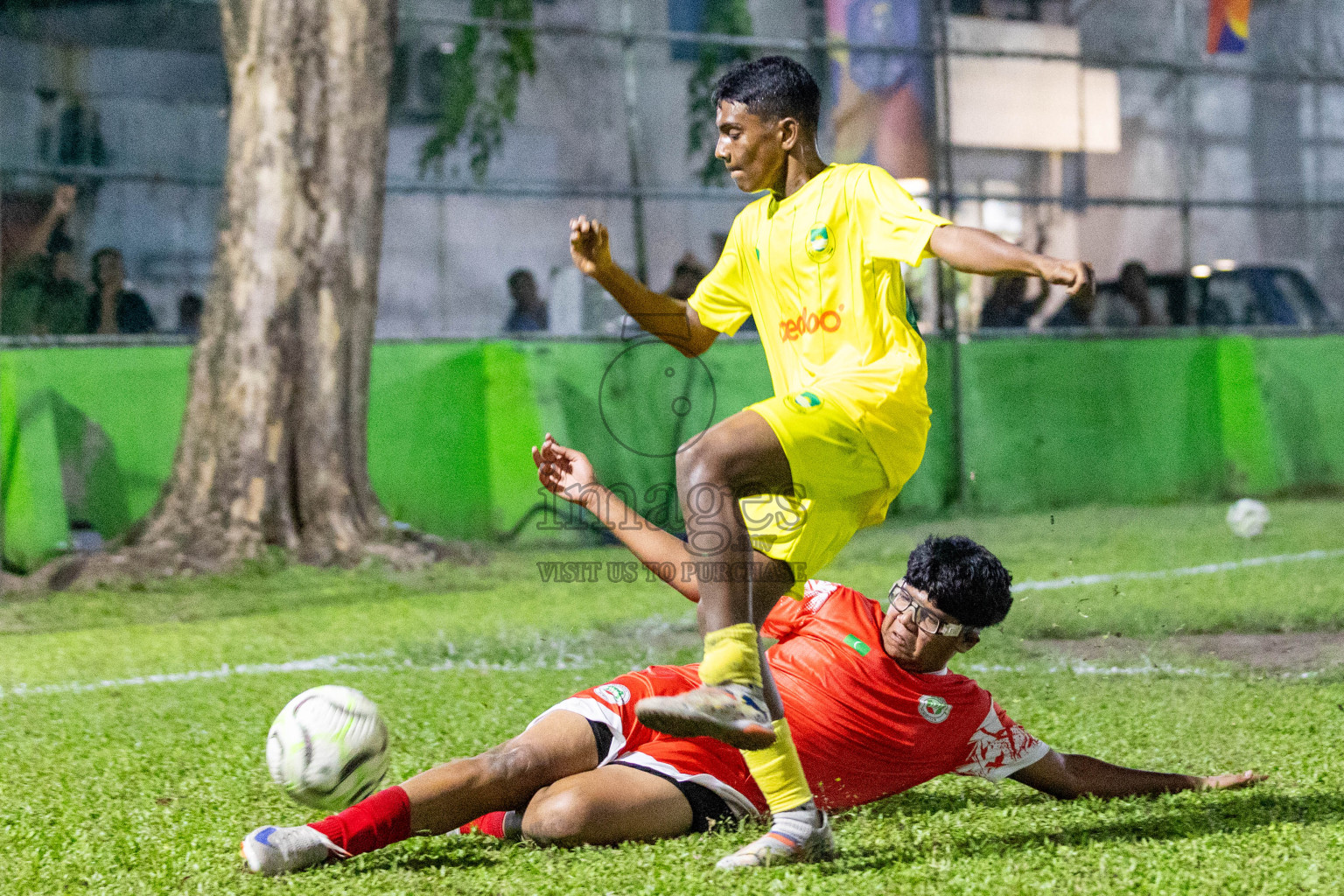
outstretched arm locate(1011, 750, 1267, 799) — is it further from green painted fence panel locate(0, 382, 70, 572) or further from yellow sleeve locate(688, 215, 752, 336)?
green painted fence panel locate(0, 382, 70, 572)

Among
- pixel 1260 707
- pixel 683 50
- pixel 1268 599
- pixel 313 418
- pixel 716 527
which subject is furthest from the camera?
pixel 683 50

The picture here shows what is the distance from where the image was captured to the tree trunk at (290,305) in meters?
8.14

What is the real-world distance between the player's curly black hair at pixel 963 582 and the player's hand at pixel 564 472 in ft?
2.71

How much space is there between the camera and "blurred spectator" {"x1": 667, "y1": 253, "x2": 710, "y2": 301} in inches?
431

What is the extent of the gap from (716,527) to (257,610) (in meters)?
4.94

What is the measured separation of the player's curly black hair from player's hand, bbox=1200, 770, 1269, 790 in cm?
79

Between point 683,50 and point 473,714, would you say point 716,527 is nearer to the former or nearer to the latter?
point 473,714

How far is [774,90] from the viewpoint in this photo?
333 centimetres

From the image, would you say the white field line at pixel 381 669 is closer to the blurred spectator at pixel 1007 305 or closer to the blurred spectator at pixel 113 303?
the blurred spectator at pixel 113 303

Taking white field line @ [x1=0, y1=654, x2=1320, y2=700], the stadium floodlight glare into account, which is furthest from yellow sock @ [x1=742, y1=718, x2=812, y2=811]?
the stadium floodlight glare

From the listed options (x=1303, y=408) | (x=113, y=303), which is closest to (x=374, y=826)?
(x=113, y=303)

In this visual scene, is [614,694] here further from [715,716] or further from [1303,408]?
[1303,408]

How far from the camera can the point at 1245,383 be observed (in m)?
12.1

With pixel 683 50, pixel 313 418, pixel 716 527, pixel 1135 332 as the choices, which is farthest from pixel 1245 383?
pixel 716 527
